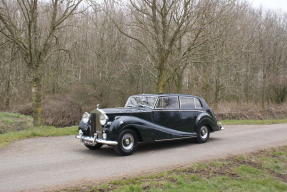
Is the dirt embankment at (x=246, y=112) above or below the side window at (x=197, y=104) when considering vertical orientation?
below

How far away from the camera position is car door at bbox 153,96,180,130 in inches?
394

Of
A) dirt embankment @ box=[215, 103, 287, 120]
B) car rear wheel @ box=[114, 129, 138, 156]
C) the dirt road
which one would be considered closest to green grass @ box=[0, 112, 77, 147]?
the dirt road

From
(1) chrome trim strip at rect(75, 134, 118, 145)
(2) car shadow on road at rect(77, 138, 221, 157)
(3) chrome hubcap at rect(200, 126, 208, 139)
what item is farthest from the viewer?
(3) chrome hubcap at rect(200, 126, 208, 139)

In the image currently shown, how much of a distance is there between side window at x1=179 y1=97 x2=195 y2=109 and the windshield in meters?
1.26

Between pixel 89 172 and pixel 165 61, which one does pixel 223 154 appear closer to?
pixel 89 172

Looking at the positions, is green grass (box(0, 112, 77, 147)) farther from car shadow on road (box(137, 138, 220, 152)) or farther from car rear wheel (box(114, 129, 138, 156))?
car rear wheel (box(114, 129, 138, 156))

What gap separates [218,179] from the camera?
673 centimetres

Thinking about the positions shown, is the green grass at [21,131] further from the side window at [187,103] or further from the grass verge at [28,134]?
the side window at [187,103]

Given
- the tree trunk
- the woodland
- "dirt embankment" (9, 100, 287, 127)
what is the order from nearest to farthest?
the tree trunk
the woodland
"dirt embankment" (9, 100, 287, 127)

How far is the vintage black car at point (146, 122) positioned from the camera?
8781 millimetres

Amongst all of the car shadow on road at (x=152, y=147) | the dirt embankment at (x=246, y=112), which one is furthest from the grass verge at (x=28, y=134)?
the dirt embankment at (x=246, y=112)

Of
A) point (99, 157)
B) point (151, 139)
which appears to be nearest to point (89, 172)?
point (99, 157)

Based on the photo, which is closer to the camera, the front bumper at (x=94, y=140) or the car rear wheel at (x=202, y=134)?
the front bumper at (x=94, y=140)

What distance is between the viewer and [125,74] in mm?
31797
